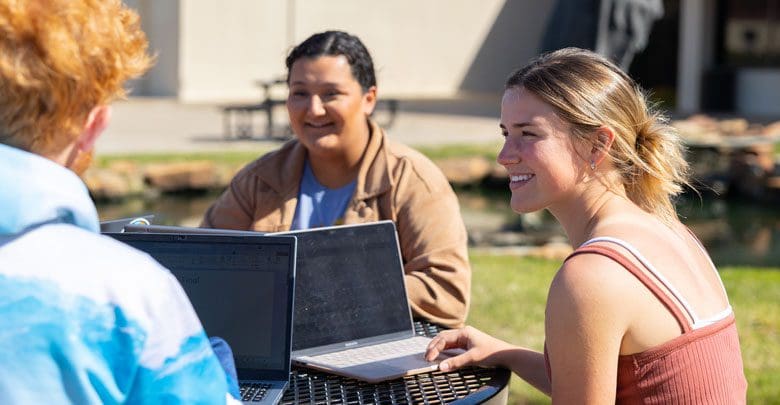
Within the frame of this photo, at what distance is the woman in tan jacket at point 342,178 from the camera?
331cm

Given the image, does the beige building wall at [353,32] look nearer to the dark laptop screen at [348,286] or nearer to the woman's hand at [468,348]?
the dark laptop screen at [348,286]

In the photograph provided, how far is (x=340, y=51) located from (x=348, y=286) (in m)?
1.22

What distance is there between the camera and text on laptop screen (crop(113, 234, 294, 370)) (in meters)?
2.20

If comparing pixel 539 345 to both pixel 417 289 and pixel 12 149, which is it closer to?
pixel 417 289

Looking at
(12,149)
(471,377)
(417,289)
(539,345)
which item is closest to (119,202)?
(539,345)

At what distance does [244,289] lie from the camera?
7.28 ft

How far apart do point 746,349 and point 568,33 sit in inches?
143

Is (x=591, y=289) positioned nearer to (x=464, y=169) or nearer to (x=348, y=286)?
(x=348, y=286)

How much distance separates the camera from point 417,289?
3.08 meters

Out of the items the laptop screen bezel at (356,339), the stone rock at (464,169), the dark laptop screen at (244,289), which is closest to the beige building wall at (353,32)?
the stone rock at (464,169)

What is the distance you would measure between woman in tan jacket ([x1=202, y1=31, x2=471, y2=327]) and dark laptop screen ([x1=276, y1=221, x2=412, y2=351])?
1.72 ft

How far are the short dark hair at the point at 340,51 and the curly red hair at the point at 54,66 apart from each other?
2154 millimetres

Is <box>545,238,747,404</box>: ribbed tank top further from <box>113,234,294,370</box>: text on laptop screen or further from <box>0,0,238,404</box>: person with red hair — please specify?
<box>0,0,238,404</box>: person with red hair

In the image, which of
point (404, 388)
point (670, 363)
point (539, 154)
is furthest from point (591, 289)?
point (404, 388)
